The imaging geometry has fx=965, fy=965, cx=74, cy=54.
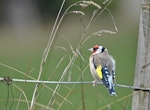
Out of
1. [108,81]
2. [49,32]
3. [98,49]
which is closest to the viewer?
[108,81]

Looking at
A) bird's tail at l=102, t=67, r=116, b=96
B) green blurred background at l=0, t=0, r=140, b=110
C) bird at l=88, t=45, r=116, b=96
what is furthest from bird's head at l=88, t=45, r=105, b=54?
green blurred background at l=0, t=0, r=140, b=110

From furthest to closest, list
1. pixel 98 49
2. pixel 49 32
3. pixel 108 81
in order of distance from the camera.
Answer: pixel 49 32
pixel 98 49
pixel 108 81

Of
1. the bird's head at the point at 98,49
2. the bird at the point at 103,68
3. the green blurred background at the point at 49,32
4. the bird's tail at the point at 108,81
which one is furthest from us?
the green blurred background at the point at 49,32

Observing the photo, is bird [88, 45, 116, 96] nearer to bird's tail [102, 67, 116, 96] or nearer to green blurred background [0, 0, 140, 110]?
bird's tail [102, 67, 116, 96]

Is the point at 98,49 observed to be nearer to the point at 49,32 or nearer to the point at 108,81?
the point at 108,81

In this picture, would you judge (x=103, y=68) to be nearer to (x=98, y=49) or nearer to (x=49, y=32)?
(x=98, y=49)

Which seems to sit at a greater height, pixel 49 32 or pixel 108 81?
pixel 108 81

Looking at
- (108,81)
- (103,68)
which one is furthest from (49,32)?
(108,81)

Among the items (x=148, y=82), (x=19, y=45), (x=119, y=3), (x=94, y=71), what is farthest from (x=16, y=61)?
(x=148, y=82)

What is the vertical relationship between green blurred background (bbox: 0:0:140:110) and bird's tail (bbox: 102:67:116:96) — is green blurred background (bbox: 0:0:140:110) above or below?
below

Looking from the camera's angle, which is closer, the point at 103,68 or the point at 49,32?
the point at 103,68

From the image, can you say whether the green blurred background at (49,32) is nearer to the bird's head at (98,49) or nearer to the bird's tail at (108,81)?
the bird's head at (98,49)

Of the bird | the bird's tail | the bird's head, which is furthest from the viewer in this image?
the bird's head

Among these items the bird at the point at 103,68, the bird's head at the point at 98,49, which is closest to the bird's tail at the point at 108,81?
the bird at the point at 103,68
